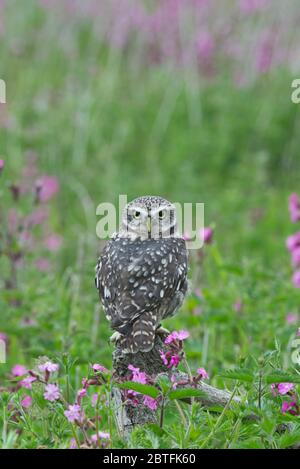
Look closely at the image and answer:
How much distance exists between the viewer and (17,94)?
12070mm

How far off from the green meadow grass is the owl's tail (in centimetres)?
36

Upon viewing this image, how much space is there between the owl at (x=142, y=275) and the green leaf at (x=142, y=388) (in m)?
0.40

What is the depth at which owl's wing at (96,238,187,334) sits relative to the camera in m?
3.76

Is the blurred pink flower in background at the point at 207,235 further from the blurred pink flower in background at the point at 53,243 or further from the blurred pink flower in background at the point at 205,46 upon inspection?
the blurred pink flower in background at the point at 205,46

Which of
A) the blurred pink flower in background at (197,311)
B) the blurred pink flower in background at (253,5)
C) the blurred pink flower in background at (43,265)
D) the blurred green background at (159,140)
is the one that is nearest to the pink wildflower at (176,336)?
the blurred green background at (159,140)

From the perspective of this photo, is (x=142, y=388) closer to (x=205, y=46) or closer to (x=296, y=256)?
(x=296, y=256)

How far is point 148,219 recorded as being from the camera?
4.18 metres

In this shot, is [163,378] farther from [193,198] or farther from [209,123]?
[209,123]

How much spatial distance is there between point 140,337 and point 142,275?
0.32 m

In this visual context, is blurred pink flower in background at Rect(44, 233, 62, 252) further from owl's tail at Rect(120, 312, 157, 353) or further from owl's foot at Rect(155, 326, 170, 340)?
owl's tail at Rect(120, 312, 157, 353)

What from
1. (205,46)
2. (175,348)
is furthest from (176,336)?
(205,46)

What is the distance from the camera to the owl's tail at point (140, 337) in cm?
361

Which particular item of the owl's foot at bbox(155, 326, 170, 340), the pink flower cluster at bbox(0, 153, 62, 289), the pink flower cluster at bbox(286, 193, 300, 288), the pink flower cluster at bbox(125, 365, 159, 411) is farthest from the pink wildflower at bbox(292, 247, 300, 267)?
the pink flower cluster at bbox(125, 365, 159, 411)

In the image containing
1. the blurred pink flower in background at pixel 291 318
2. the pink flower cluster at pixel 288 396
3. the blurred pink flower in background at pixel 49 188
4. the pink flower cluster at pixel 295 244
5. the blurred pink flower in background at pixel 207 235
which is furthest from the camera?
the blurred pink flower in background at pixel 49 188
